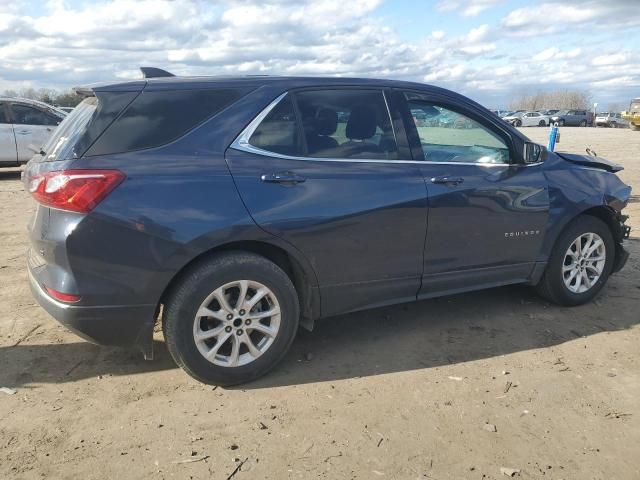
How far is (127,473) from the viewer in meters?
2.64

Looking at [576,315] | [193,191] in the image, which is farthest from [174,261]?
[576,315]

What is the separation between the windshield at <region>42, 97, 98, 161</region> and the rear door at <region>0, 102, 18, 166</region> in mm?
9931

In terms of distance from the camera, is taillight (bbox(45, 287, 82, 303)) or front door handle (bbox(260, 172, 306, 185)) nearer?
taillight (bbox(45, 287, 82, 303))

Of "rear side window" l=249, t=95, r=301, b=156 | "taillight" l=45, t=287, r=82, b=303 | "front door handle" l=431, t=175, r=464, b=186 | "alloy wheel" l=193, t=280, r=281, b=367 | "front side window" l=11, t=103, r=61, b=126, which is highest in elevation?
"rear side window" l=249, t=95, r=301, b=156

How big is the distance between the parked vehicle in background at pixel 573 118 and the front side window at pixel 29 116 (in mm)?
47180

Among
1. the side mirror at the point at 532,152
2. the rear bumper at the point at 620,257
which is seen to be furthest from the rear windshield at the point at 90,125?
the rear bumper at the point at 620,257

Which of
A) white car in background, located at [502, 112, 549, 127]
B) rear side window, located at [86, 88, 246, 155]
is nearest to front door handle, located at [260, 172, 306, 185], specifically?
rear side window, located at [86, 88, 246, 155]

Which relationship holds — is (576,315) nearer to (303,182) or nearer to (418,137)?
(418,137)

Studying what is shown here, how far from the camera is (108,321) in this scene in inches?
122

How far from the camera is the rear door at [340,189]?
334 centimetres

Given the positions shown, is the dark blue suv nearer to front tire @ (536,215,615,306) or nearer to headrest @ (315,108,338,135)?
headrest @ (315,108,338,135)

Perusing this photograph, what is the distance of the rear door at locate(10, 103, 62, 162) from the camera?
12.1 metres

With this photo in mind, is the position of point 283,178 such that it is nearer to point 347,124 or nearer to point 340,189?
point 340,189

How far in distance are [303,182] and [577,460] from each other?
210cm
